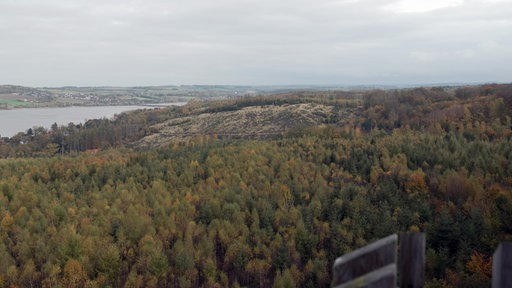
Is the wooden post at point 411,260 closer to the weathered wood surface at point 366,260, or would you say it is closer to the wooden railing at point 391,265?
the wooden railing at point 391,265

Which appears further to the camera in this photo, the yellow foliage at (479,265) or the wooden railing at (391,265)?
the yellow foliage at (479,265)

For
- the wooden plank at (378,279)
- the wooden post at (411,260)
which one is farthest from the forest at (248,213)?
the wooden plank at (378,279)

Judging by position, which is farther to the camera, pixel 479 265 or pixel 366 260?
pixel 479 265

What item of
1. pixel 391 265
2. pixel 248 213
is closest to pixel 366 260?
pixel 391 265

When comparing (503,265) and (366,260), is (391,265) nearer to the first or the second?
(366,260)

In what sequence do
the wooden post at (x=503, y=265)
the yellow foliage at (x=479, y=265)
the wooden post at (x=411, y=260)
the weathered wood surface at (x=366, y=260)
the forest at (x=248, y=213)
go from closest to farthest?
the wooden post at (x=503, y=265) < the weathered wood surface at (x=366, y=260) < the wooden post at (x=411, y=260) < the yellow foliage at (x=479, y=265) < the forest at (x=248, y=213)
